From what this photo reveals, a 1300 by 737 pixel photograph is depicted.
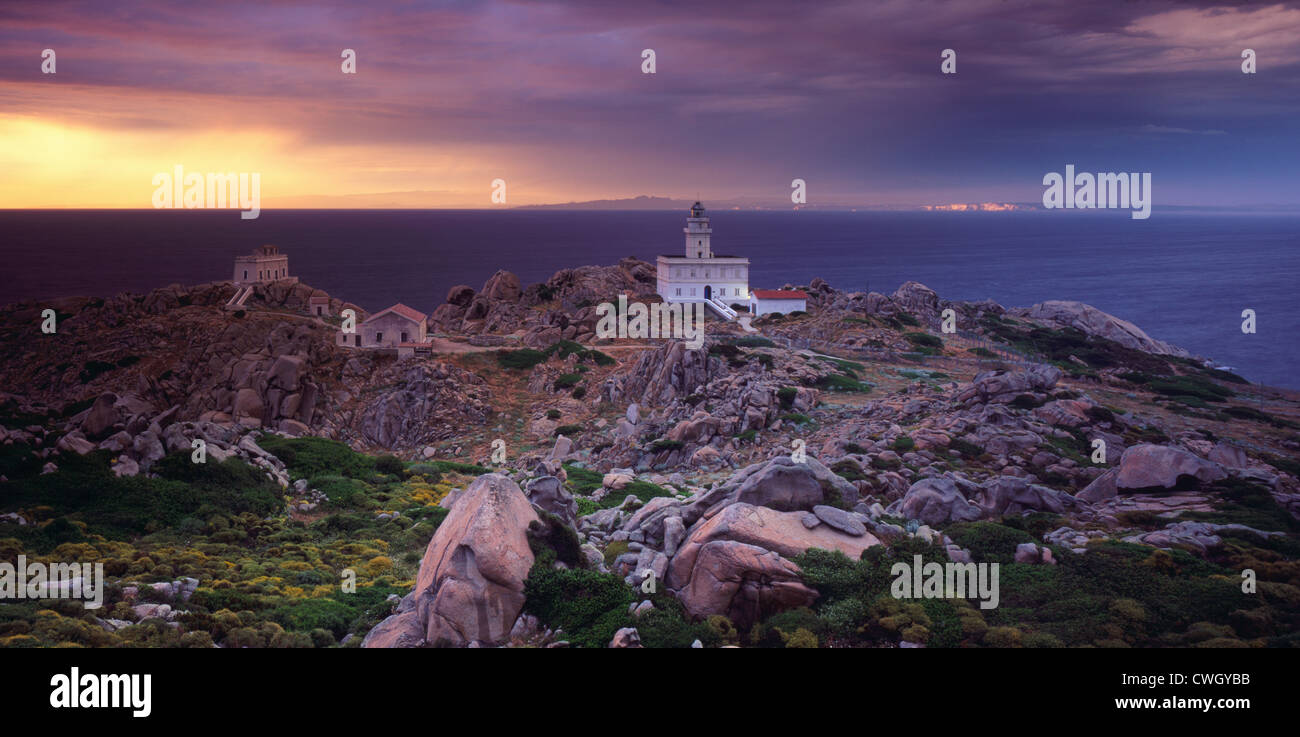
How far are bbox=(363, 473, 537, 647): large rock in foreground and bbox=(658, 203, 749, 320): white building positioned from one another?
5120 centimetres

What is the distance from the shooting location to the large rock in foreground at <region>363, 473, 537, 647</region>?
12547 millimetres

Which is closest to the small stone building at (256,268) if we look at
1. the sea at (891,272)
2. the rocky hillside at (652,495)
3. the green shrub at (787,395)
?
the rocky hillside at (652,495)

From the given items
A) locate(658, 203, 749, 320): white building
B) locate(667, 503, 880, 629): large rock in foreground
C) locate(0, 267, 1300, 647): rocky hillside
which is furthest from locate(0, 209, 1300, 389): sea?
locate(667, 503, 880, 629): large rock in foreground

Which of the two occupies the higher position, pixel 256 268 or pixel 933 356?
pixel 256 268

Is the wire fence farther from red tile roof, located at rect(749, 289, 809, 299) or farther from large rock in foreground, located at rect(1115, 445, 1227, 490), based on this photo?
large rock in foreground, located at rect(1115, 445, 1227, 490)

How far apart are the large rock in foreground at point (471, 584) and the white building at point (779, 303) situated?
48053 millimetres

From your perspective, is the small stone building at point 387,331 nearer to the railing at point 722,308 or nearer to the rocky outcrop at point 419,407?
the rocky outcrop at point 419,407

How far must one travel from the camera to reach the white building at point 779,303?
197ft

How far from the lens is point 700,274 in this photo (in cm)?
6575

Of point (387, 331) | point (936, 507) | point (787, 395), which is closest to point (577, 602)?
point (936, 507)

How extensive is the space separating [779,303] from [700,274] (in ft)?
28.8

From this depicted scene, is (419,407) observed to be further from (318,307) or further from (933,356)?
(933,356)

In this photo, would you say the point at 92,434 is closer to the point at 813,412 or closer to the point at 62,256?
the point at 813,412
